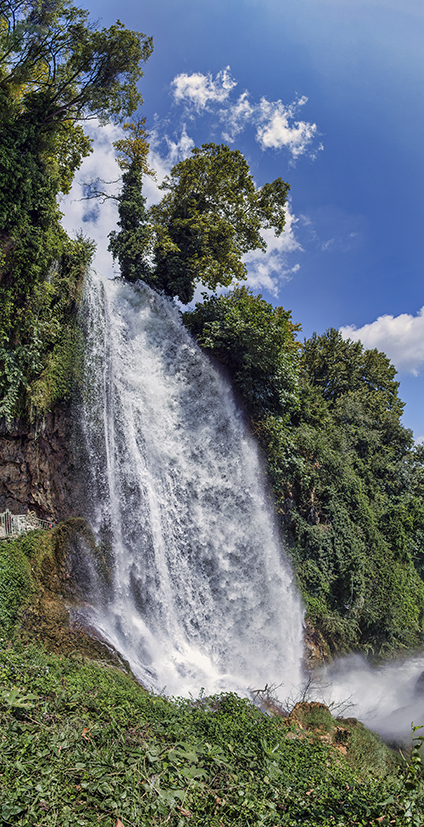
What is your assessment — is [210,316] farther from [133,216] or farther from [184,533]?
[184,533]

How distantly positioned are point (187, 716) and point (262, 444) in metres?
8.84

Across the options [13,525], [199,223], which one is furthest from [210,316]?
[13,525]

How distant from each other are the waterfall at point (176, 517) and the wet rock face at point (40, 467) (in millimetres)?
592

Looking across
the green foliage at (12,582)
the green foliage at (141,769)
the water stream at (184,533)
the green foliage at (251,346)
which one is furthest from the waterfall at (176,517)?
the green foliage at (141,769)

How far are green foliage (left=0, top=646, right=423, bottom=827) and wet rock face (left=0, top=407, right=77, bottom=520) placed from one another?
4.31 meters

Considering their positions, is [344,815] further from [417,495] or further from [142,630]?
[417,495]

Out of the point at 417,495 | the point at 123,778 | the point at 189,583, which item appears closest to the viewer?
the point at 123,778

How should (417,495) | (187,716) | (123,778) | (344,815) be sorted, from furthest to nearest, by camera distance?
(417,495) < (187,716) < (344,815) < (123,778)

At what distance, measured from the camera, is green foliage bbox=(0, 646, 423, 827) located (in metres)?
3.24

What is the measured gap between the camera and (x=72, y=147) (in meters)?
14.7

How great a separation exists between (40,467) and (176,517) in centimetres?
380

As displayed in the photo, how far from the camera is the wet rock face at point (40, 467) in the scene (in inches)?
369

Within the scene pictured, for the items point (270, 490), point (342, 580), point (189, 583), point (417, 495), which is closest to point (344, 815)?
point (189, 583)

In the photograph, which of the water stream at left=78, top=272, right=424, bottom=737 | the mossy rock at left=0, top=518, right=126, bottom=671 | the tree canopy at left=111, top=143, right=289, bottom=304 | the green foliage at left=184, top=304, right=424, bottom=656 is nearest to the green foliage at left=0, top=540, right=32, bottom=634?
the mossy rock at left=0, top=518, right=126, bottom=671
